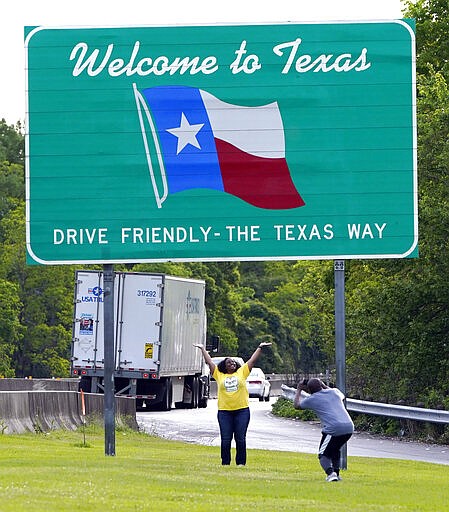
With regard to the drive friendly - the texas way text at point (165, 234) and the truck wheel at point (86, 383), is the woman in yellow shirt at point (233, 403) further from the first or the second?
the truck wheel at point (86, 383)

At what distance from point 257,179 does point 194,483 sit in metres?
6.01

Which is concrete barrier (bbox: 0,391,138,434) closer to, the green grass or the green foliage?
the green grass

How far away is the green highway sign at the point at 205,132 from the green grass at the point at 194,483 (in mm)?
3088

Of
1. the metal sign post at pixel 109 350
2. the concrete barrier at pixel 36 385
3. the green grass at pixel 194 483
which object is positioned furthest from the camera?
the concrete barrier at pixel 36 385

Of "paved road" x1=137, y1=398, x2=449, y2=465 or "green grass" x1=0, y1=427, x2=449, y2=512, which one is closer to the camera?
"green grass" x1=0, y1=427, x2=449, y2=512

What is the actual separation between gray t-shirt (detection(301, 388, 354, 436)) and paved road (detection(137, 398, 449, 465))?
8.73 metres

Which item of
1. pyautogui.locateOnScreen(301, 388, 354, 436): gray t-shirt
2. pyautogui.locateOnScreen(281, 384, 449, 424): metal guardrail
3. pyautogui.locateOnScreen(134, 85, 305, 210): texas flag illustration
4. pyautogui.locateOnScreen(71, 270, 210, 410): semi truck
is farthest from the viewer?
pyautogui.locateOnScreen(71, 270, 210, 410): semi truck

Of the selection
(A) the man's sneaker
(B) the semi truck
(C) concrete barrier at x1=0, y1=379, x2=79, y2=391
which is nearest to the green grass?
(A) the man's sneaker

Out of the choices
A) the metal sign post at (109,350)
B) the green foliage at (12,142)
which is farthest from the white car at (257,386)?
the green foliage at (12,142)

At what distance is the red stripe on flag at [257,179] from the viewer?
69.1 feet

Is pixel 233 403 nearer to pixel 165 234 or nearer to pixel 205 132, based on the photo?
pixel 165 234

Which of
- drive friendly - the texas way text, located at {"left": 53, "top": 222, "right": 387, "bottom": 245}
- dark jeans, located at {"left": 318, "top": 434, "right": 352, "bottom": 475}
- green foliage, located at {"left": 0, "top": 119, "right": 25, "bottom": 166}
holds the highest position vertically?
green foliage, located at {"left": 0, "top": 119, "right": 25, "bottom": 166}

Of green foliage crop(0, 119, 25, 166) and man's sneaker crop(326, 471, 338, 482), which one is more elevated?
green foliage crop(0, 119, 25, 166)

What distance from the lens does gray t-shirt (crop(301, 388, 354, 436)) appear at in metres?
17.8
